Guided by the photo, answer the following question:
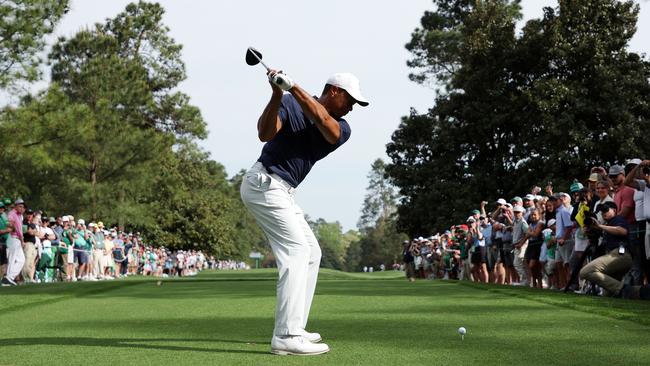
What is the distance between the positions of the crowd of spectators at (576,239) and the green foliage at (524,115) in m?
11.2

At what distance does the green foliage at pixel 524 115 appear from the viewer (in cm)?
3800

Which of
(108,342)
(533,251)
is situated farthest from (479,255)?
(108,342)

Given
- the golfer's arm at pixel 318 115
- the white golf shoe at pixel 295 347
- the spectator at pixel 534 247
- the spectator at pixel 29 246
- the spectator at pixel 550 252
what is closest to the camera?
the golfer's arm at pixel 318 115

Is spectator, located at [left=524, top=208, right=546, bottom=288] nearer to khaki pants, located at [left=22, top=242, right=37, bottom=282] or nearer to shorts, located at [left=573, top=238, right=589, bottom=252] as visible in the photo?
shorts, located at [left=573, top=238, right=589, bottom=252]

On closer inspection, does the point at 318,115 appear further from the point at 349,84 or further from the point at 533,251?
the point at 533,251

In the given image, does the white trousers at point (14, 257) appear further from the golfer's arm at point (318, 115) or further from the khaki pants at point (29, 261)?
the golfer's arm at point (318, 115)

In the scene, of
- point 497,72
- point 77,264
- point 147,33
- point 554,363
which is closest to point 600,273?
point 554,363

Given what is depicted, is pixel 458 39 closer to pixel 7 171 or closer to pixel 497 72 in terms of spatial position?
pixel 497 72

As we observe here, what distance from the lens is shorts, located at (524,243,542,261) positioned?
790 inches

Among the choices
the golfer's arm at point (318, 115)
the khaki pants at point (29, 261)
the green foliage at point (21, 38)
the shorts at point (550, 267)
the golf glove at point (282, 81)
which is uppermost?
the green foliage at point (21, 38)

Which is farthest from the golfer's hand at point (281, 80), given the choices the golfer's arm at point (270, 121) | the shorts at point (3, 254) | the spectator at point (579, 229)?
the shorts at point (3, 254)

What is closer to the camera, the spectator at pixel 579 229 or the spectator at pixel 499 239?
the spectator at pixel 579 229

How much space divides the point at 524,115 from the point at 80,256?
22.2 metres

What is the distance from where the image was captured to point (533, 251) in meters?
20.3
